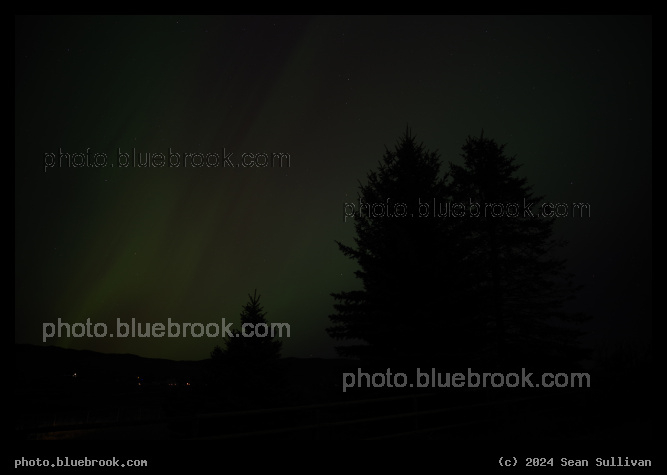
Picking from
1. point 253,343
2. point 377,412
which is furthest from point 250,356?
point 377,412

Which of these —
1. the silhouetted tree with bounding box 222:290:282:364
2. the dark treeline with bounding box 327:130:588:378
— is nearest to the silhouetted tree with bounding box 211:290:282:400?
the silhouetted tree with bounding box 222:290:282:364

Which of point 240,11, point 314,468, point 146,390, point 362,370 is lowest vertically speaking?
point 146,390

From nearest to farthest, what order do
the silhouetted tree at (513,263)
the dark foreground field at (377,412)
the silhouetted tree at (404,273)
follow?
the dark foreground field at (377,412) < the silhouetted tree at (404,273) < the silhouetted tree at (513,263)

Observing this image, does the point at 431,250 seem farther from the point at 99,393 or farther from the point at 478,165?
the point at 99,393

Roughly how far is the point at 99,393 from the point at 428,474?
491 ft

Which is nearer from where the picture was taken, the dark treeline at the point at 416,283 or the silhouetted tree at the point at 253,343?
the dark treeline at the point at 416,283

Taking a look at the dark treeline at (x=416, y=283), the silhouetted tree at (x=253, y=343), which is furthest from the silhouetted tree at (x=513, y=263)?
the silhouetted tree at (x=253, y=343)

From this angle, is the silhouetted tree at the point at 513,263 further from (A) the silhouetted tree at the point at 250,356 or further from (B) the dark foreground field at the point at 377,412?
(A) the silhouetted tree at the point at 250,356

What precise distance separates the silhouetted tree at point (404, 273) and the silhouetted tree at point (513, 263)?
6.15 meters

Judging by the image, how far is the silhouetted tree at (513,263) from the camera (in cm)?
2239

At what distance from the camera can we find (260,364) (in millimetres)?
22953

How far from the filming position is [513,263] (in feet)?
75.2

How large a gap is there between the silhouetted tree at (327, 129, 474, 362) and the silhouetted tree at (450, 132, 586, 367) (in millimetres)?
6149

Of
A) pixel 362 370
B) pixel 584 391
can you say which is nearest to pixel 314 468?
pixel 362 370
